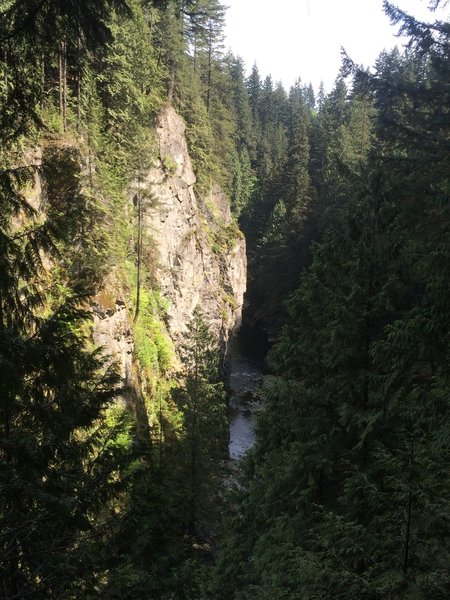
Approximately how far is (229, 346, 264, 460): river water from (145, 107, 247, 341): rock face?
4562 mm

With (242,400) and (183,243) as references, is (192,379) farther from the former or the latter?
(242,400)

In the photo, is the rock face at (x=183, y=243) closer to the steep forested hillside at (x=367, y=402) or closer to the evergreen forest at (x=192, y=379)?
the evergreen forest at (x=192, y=379)

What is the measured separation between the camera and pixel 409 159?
12984 mm

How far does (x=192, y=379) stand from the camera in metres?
20.1

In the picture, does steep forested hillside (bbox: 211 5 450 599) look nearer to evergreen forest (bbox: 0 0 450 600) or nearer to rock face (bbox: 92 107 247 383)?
evergreen forest (bbox: 0 0 450 600)

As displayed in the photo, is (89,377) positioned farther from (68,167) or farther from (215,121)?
(215,121)

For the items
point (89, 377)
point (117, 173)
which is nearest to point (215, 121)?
point (117, 173)

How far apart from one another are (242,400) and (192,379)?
53.9ft

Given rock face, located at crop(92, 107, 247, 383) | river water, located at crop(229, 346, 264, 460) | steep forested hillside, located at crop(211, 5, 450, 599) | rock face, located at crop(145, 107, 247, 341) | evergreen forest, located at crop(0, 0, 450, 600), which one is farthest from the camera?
rock face, located at crop(145, 107, 247, 341)

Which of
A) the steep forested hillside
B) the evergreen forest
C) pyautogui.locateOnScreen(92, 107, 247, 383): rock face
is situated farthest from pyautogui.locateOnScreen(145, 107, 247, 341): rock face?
the steep forested hillside

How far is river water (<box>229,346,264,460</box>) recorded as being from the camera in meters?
28.8

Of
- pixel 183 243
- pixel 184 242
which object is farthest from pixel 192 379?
pixel 184 242

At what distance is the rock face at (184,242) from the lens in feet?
97.6

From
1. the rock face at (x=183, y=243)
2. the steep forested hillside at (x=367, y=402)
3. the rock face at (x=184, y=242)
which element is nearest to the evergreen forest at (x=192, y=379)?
the steep forested hillside at (x=367, y=402)
